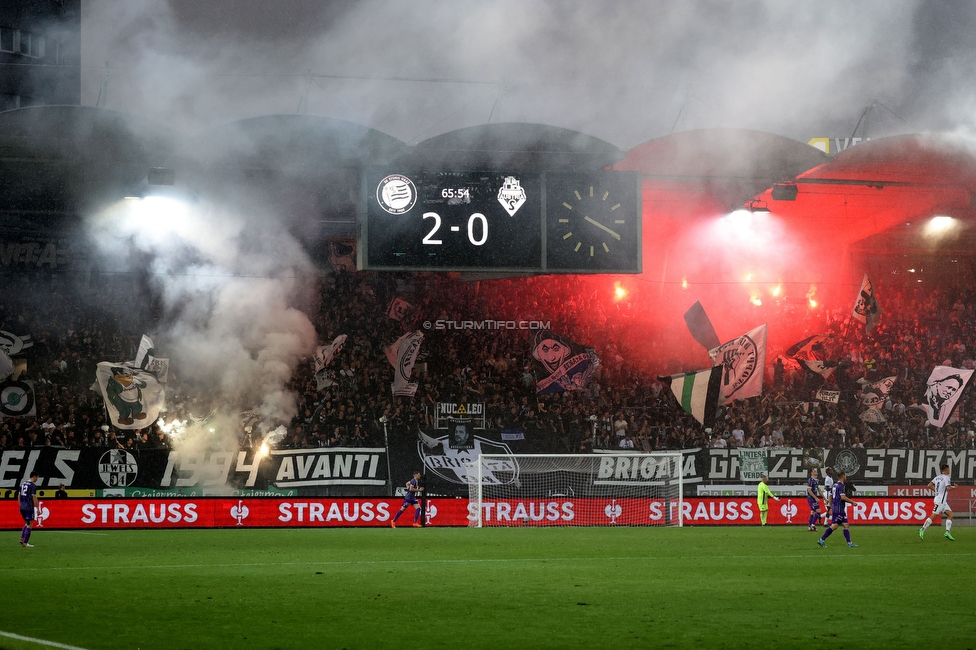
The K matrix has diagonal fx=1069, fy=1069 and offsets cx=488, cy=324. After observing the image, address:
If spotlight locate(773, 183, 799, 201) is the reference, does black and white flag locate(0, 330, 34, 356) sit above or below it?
below

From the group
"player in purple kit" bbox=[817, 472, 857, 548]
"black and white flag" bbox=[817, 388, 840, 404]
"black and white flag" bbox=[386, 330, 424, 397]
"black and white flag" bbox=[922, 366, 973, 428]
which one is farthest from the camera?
"black and white flag" bbox=[817, 388, 840, 404]

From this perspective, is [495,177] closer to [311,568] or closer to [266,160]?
[266,160]

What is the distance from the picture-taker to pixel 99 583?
10.9 metres

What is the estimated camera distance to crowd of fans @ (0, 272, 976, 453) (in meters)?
25.6

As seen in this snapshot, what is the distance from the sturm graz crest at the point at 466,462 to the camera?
2444cm

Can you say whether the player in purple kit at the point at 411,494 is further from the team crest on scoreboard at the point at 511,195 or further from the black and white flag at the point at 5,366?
the black and white flag at the point at 5,366

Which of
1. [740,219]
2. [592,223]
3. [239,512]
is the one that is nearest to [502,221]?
[592,223]

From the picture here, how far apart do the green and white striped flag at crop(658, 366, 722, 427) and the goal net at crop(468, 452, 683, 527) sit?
289 cm

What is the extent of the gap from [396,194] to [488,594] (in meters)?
8.58

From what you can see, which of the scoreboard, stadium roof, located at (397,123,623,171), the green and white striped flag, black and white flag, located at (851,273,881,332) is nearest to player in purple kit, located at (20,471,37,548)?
the scoreboard

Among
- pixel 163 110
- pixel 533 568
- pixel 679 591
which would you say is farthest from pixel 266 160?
pixel 679 591

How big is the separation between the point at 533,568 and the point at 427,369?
15.8m

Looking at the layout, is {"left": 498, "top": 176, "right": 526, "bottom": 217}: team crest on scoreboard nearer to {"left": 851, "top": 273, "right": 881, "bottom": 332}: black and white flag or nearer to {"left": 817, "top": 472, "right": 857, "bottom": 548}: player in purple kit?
{"left": 817, "top": 472, "right": 857, "bottom": 548}: player in purple kit

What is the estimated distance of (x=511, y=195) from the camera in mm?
17328
